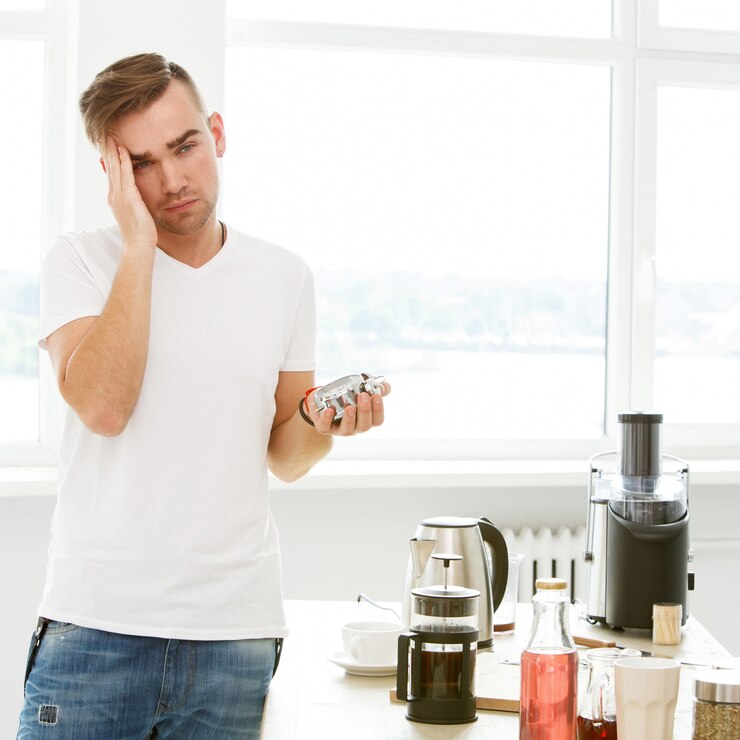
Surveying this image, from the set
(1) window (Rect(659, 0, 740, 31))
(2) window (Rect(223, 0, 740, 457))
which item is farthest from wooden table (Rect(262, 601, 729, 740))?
(1) window (Rect(659, 0, 740, 31))

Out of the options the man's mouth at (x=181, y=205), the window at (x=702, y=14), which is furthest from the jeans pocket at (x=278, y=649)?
the window at (x=702, y=14)

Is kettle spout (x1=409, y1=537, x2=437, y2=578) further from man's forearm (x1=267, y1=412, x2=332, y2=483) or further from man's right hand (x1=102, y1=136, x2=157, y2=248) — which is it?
man's right hand (x1=102, y1=136, x2=157, y2=248)

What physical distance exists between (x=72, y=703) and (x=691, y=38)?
2.93 metres

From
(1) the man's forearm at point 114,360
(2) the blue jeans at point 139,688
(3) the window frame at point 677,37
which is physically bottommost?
(2) the blue jeans at point 139,688

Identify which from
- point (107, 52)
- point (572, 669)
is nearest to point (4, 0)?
point (107, 52)

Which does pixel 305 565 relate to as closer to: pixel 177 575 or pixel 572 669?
pixel 177 575

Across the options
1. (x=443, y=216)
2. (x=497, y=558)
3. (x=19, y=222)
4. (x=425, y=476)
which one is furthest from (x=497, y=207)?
(x=497, y=558)

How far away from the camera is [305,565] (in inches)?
114

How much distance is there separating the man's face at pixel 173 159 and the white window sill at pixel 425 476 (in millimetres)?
1228

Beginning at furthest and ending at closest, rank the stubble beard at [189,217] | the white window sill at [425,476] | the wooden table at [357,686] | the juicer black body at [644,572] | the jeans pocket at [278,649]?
the white window sill at [425,476]
the juicer black body at [644,572]
the stubble beard at [189,217]
the jeans pocket at [278,649]
the wooden table at [357,686]

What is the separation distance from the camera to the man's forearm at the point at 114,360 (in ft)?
4.59

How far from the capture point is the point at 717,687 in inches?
40.3

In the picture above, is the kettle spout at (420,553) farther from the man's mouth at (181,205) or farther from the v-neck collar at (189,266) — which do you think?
the man's mouth at (181,205)

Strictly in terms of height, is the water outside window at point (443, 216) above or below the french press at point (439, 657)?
above
